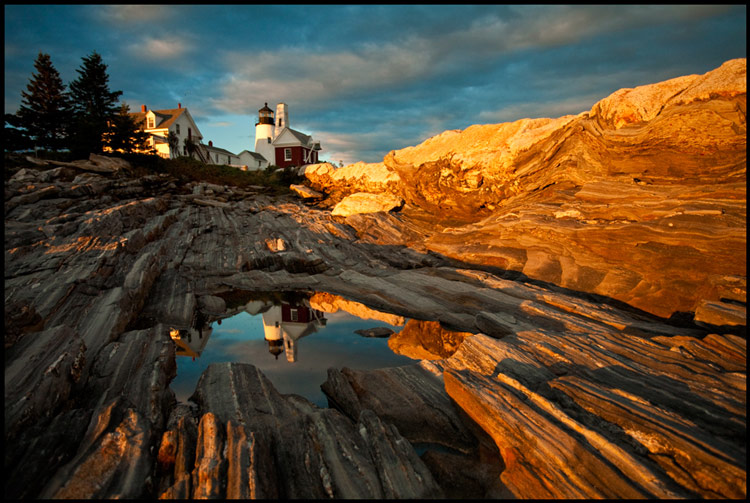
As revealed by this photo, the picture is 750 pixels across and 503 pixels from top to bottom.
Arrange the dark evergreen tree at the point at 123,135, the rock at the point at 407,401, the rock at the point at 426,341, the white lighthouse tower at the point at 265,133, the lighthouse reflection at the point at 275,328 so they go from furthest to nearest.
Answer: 1. the white lighthouse tower at the point at 265,133
2. the dark evergreen tree at the point at 123,135
3. the lighthouse reflection at the point at 275,328
4. the rock at the point at 426,341
5. the rock at the point at 407,401

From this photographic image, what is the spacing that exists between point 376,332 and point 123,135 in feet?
125

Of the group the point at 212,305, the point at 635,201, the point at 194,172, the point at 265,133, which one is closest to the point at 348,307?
the point at 212,305

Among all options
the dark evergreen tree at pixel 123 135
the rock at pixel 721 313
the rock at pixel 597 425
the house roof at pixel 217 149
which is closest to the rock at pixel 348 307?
the rock at pixel 597 425

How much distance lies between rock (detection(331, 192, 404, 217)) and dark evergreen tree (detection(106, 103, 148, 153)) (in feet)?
80.6

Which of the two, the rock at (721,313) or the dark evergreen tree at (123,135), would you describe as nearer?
the rock at (721,313)

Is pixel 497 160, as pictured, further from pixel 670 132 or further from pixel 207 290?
pixel 207 290

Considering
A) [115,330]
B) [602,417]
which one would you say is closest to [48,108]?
[115,330]

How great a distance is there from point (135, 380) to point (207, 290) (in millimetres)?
10853

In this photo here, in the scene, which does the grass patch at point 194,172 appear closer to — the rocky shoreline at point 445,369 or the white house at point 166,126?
the white house at point 166,126

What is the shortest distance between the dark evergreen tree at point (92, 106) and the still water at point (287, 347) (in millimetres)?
31307

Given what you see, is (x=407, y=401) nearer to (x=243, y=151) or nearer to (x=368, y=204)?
(x=368, y=204)

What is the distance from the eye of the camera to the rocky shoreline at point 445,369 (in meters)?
4.85

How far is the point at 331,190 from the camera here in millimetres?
41094

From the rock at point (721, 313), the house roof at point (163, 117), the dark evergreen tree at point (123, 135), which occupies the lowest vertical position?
the rock at point (721, 313)
